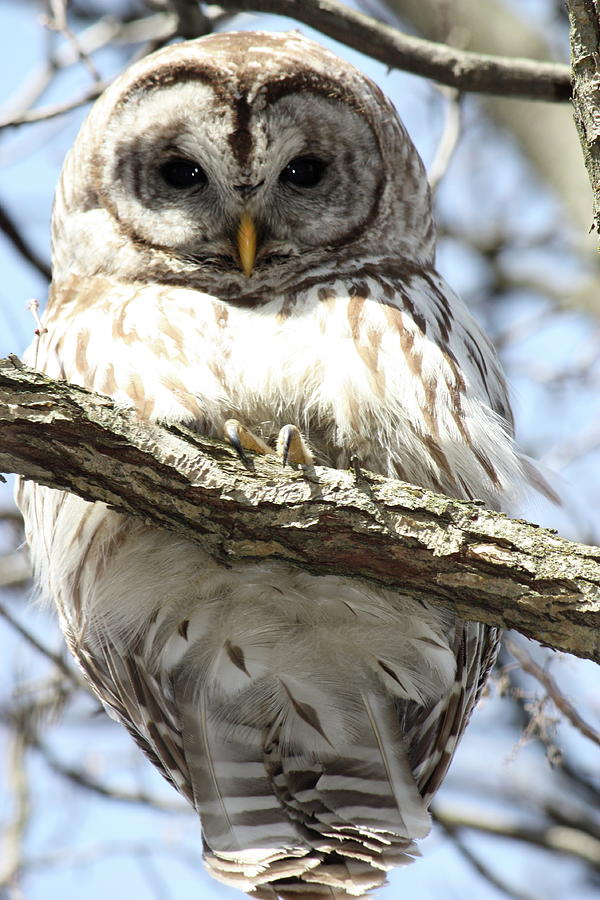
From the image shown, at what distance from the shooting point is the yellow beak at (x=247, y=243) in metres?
3.04

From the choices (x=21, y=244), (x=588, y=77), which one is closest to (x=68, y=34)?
(x=21, y=244)

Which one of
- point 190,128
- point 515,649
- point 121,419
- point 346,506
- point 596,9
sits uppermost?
point 190,128

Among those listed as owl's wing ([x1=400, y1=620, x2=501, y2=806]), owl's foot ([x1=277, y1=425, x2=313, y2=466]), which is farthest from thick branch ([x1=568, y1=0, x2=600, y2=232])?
owl's wing ([x1=400, y1=620, x2=501, y2=806])

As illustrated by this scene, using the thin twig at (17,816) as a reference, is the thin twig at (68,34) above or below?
above

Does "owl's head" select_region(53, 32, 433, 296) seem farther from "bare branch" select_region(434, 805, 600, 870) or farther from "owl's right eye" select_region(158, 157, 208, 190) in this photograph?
"bare branch" select_region(434, 805, 600, 870)

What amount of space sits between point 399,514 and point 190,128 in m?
1.47

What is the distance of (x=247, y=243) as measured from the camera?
3055mm

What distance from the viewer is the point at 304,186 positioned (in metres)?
3.28

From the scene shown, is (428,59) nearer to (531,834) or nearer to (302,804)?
(302,804)

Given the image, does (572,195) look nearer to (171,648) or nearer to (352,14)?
A: (352,14)

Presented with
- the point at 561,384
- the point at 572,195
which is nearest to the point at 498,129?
the point at 572,195

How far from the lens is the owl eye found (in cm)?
324

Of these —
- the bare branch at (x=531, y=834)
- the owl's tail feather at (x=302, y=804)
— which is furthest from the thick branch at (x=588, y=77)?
the bare branch at (x=531, y=834)

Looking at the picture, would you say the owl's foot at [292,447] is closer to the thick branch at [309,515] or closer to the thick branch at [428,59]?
the thick branch at [309,515]
